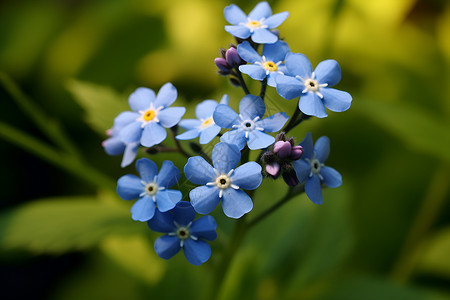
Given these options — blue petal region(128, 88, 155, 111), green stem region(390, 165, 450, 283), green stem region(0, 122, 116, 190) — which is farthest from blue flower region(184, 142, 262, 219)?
green stem region(390, 165, 450, 283)

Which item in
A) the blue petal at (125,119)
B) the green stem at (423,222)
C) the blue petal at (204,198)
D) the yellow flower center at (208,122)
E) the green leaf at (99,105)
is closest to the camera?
the blue petal at (204,198)

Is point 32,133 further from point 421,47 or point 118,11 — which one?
point 421,47

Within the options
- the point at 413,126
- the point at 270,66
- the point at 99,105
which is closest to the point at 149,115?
the point at 270,66

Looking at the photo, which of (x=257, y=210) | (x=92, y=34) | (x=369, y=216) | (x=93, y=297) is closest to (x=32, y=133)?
(x=92, y=34)

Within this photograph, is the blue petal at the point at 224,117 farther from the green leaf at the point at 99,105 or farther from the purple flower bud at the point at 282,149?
the green leaf at the point at 99,105

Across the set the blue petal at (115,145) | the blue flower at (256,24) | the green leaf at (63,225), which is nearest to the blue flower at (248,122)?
the blue flower at (256,24)

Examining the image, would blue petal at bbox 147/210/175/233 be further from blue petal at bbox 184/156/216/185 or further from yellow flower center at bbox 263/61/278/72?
yellow flower center at bbox 263/61/278/72
